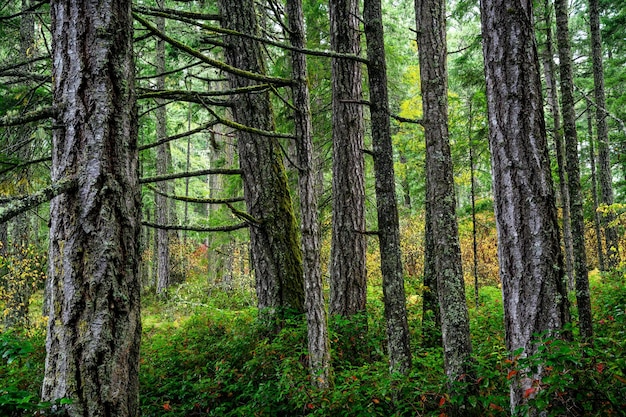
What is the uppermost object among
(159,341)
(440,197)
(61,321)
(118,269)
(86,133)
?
Answer: (86,133)

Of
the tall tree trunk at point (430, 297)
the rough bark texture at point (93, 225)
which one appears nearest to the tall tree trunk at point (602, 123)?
the tall tree trunk at point (430, 297)

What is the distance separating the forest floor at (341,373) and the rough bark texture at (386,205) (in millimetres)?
416

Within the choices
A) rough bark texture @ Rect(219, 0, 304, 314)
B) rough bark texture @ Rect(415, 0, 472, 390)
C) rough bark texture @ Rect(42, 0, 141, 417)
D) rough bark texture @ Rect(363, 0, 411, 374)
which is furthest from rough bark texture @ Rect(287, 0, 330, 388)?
rough bark texture @ Rect(42, 0, 141, 417)

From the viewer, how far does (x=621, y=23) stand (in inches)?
600

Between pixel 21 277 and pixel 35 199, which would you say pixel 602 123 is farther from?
pixel 21 277

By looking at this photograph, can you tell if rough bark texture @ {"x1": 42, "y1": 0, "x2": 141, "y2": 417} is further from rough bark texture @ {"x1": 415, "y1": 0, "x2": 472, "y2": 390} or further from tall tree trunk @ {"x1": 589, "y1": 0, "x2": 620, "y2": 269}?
tall tree trunk @ {"x1": 589, "y1": 0, "x2": 620, "y2": 269}

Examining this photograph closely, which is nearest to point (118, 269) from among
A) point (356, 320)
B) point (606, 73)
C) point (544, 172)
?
point (544, 172)

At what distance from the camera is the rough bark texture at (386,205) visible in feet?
15.0

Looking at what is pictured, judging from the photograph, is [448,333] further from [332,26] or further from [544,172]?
[332,26]

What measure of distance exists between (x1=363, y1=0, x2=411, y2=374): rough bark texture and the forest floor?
0.42 m

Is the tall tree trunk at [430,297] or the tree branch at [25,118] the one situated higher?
the tree branch at [25,118]

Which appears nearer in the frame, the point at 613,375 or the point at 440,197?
the point at 613,375

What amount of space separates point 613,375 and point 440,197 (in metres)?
2.49

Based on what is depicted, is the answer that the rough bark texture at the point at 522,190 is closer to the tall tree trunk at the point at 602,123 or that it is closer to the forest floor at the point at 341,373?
the forest floor at the point at 341,373
